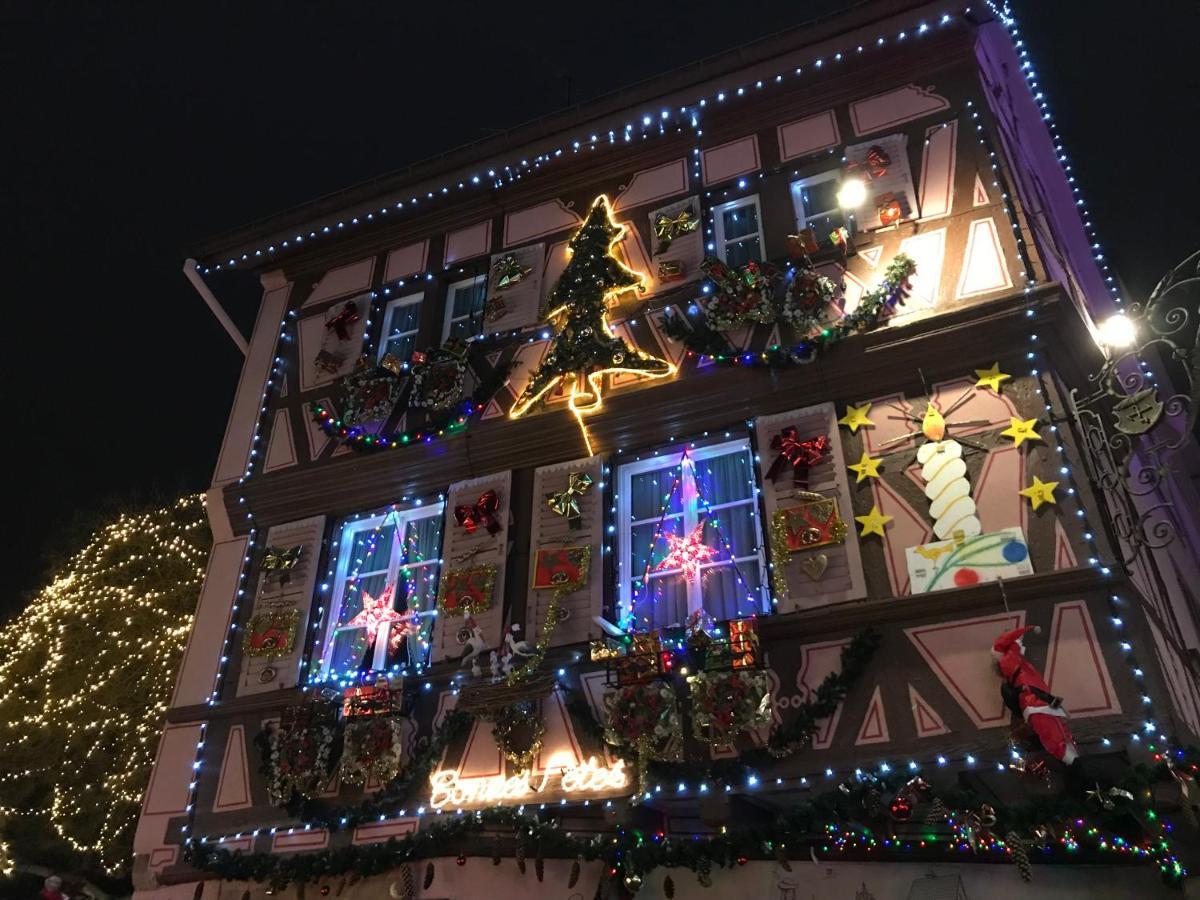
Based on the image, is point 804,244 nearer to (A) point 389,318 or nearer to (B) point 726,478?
(B) point 726,478

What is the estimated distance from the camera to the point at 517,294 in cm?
994

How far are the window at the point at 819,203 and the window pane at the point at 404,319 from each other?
167 inches

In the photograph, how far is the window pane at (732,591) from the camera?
24.0 feet

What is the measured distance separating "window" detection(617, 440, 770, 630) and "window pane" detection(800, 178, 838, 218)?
2.51 metres

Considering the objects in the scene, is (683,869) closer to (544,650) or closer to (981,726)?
(544,650)

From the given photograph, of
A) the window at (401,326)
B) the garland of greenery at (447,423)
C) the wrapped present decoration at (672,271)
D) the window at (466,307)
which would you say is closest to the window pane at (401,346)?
the window at (401,326)

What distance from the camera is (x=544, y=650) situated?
7535mm

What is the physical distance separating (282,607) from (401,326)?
3397 millimetres

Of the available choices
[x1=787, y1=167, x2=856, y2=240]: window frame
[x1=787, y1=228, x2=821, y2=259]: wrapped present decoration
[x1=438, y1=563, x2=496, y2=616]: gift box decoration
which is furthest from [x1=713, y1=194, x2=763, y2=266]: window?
[x1=438, y1=563, x2=496, y2=616]: gift box decoration

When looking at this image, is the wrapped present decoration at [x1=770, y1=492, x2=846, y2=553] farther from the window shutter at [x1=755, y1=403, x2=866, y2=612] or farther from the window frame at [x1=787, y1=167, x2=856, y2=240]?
the window frame at [x1=787, y1=167, x2=856, y2=240]

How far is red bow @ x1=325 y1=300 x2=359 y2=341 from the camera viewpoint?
1068 cm

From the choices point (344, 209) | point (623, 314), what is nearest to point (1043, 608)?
point (623, 314)

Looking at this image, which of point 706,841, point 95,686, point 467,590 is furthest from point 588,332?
point 95,686

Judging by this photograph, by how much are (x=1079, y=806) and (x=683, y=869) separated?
Answer: 2831mm
